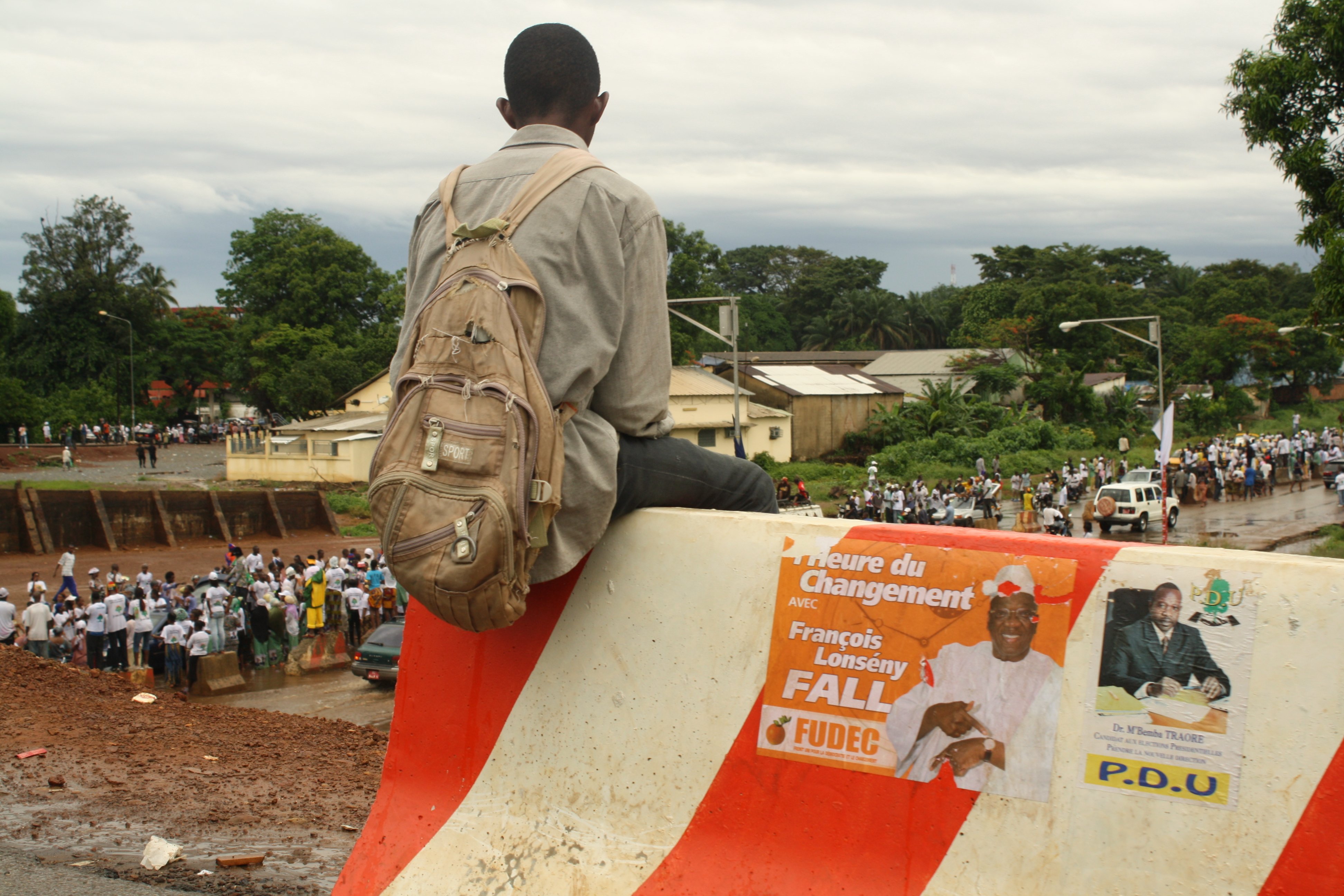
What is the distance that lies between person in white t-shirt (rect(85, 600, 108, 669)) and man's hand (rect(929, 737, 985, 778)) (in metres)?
16.9

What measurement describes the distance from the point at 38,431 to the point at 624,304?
2326 inches

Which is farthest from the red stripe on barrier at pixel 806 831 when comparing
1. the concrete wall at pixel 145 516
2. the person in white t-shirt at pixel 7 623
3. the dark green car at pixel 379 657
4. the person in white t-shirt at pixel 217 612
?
the concrete wall at pixel 145 516

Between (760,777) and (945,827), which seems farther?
(760,777)

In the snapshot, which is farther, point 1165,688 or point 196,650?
point 196,650

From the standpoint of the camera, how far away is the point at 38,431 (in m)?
52.0

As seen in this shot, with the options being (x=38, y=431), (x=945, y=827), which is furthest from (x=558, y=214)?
(x=38, y=431)

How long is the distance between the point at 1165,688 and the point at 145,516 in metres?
34.0

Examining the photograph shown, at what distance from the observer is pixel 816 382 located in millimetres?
51281

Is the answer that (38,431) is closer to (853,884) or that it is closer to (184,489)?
(184,489)

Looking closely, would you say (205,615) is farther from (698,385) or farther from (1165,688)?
(698,385)

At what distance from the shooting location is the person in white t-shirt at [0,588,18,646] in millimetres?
14586

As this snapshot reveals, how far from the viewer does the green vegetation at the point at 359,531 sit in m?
33.5

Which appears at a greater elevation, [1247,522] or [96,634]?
[1247,522]

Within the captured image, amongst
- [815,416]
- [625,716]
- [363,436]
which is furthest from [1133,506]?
[625,716]
